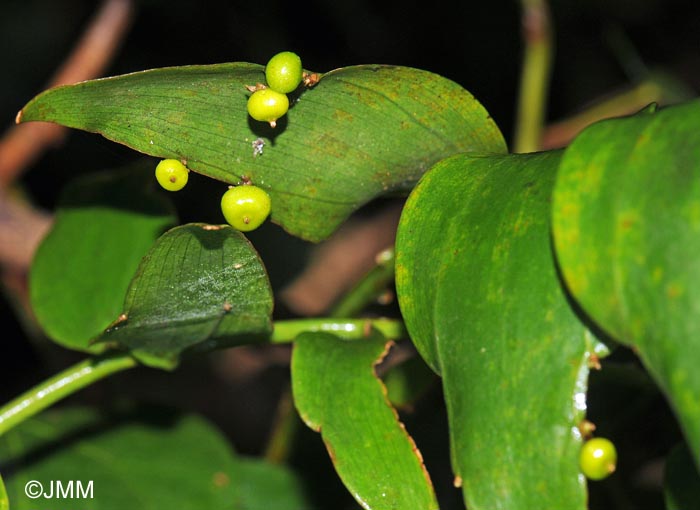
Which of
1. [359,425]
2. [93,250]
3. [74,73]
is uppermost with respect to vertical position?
[74,73]

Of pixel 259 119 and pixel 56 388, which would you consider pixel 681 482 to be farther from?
pixel 56 388

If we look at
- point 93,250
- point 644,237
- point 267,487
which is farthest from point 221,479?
point 644,237

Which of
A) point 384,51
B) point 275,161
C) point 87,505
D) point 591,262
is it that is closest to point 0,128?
point 384,51

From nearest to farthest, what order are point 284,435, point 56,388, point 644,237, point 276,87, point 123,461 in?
1. point 644,237
2. point 276,87
3. point 56,388
4. point 123,461
5. point 284,435

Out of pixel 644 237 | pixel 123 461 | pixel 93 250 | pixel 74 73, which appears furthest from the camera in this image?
pixel 74 73

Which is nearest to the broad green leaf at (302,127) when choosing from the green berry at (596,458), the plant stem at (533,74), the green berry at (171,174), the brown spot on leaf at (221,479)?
the green berry at (171,174)

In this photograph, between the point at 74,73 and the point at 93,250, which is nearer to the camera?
the point at 93,250
